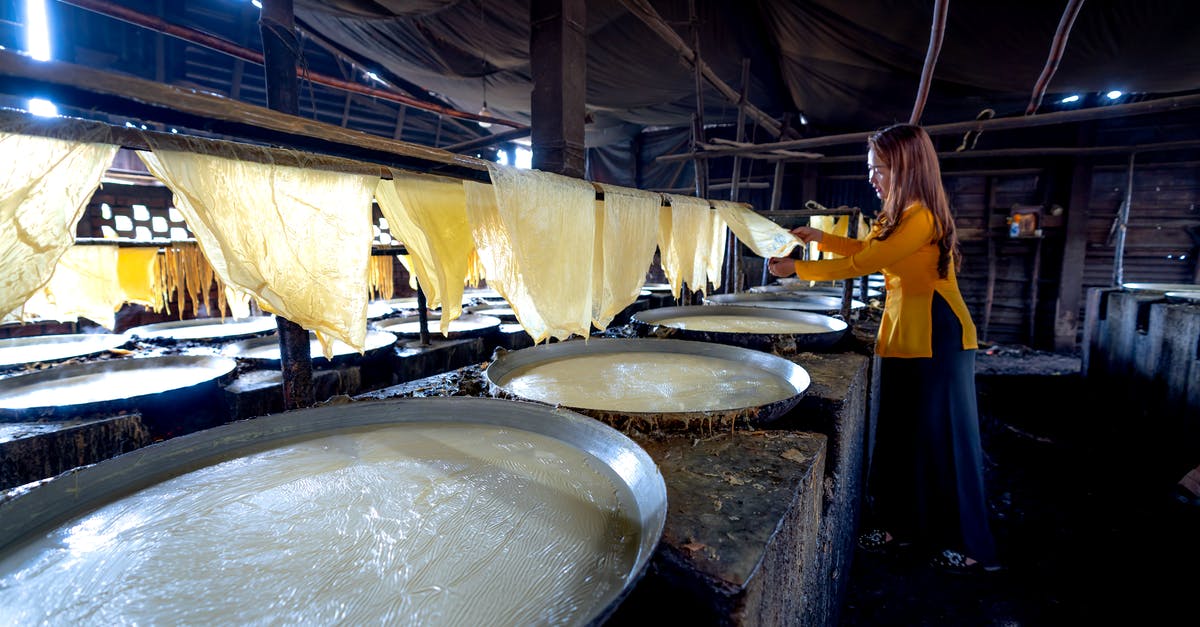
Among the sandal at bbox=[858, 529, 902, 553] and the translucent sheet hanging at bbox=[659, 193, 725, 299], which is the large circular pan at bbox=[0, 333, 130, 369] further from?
the sandal at bbox=[858, 529, 902, 553]

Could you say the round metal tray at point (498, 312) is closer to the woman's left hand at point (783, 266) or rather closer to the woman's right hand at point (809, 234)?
the woman's left hand at point (783, 266)

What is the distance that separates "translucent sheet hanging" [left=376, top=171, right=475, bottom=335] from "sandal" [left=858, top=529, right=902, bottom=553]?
3.36 m

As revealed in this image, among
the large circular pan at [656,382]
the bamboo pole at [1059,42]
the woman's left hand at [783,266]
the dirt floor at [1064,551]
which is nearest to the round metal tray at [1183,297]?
the dirt floor at [1064,551]

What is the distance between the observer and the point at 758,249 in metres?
3.82

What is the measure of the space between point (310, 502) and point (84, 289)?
4.02m

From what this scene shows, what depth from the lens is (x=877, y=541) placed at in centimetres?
346

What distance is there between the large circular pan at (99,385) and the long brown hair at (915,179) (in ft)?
13.6

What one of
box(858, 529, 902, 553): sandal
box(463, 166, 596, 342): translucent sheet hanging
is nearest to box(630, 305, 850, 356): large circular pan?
box(463, 166, 596, 342): translucent sheet hanging

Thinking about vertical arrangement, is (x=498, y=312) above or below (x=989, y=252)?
below

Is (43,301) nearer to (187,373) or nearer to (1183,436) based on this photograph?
(187,373)

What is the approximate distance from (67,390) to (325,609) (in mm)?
3132

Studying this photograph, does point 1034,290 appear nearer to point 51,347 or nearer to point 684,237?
point 684,237

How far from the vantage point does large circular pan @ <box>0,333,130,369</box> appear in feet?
10.8

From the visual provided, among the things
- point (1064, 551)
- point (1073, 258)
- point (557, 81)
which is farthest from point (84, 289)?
point (1073, 258)
